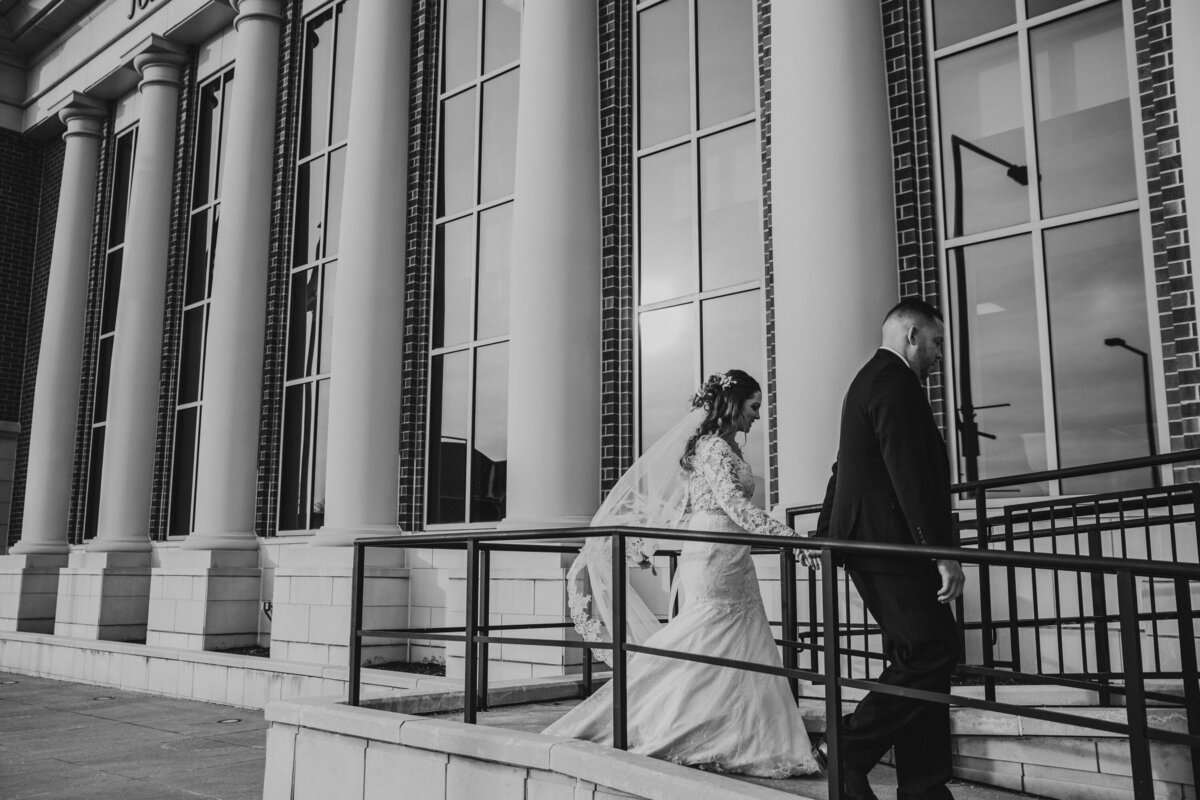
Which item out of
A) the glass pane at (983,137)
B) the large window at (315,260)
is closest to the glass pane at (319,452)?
the large window at (315,260)

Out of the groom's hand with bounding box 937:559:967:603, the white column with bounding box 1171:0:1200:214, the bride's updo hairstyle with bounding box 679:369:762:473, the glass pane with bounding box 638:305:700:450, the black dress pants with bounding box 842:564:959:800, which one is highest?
the white column with bounding box 1171:0:1200:214

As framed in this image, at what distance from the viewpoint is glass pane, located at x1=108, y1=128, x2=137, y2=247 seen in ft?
62.7

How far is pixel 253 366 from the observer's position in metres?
14.4

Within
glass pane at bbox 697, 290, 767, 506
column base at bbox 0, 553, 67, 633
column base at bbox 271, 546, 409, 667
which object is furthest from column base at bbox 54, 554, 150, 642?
glass pane at bbox 697, 290, 767, 506

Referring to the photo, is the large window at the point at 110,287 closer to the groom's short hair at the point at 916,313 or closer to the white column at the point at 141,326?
the white column at the point at 141,326

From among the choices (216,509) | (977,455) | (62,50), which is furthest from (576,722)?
(62,50)

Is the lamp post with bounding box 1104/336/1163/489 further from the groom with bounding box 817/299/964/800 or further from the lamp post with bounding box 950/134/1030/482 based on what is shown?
the groom with bounding box 817/299/964/800

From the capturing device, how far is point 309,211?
15.0 meters

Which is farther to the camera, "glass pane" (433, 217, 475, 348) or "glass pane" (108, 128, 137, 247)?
"glass pane" (108, 128, 137, 247)

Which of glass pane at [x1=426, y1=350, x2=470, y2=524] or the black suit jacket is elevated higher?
glass pane at [x1=426, y1=350, x2=470, y2=524]

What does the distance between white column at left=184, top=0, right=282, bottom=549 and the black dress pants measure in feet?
37.7

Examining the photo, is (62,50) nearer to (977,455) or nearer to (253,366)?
(253,366)

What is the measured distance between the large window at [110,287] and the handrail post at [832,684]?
Result: 17.7 metres

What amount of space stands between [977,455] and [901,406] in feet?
13.9
